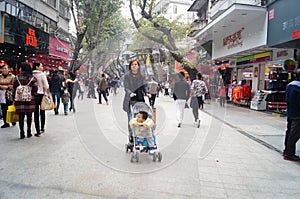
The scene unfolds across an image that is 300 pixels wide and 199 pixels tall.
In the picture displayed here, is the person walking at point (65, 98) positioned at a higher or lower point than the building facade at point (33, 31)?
lower

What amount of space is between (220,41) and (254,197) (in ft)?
49.9

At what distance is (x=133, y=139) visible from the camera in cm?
493

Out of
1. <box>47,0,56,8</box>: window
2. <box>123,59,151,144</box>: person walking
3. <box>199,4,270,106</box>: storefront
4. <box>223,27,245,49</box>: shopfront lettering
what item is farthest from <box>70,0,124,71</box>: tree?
<box>123,59,151,144</box>: person walking

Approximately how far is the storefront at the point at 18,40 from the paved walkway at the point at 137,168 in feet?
28.5

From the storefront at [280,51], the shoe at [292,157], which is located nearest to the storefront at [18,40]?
the storefront at [280,51]

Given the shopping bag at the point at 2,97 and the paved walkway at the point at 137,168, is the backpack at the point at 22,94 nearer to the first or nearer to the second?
the paved walkway at the point at 137,168

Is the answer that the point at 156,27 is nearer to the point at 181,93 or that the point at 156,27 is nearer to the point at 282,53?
the point at 282,53

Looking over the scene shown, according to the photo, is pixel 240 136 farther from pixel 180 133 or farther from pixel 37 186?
pixel 37 186

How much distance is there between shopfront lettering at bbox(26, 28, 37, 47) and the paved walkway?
1057 centimetres

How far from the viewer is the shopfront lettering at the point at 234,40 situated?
44.9 feet

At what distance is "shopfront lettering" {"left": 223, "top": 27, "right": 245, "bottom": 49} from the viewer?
13680 mm

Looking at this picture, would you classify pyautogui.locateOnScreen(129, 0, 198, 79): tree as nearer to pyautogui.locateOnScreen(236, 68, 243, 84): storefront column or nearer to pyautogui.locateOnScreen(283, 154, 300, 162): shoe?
pyautogui.locateOnScreen(236, 68, 243, 84): storefront column

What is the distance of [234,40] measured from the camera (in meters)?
14.6

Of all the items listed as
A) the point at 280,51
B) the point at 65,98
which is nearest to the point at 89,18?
the point at 65,98
